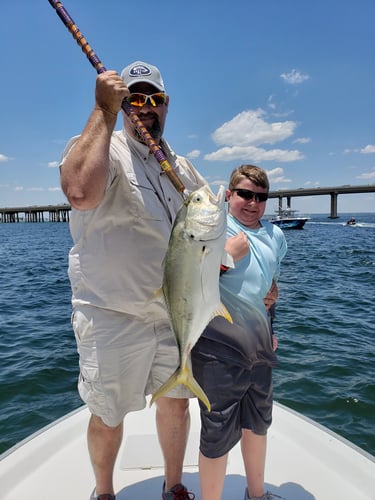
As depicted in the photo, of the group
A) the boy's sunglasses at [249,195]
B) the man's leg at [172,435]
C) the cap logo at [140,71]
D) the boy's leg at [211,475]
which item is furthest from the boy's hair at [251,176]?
the boy's leg at [211,475]

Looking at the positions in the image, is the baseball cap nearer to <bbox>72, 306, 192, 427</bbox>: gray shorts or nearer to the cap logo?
the cap logo

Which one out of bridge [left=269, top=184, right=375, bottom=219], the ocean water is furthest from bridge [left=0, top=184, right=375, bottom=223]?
the ocean water

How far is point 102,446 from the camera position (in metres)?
2.70

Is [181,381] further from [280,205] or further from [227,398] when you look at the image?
[280,205]

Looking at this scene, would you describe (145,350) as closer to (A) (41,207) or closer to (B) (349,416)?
(B) (349,416)

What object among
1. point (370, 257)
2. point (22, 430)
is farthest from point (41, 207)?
point (22, 430)

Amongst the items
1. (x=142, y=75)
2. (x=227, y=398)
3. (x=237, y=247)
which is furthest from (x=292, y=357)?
(x=142, y=75)

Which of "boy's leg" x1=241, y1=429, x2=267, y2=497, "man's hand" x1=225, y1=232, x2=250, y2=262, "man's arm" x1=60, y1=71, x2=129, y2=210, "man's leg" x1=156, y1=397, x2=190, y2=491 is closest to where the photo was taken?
"man's arm" x1=60, y1=71, x2=129, y2=210

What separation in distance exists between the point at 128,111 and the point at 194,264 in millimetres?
1167

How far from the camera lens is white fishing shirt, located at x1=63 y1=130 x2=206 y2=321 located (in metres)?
2.49

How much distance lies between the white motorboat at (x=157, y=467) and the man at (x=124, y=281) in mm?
358

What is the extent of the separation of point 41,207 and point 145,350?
116943mm

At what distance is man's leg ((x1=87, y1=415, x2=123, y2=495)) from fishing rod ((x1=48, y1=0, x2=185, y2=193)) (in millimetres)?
1741

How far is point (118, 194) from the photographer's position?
2.48m
